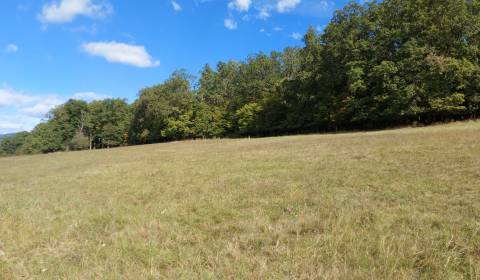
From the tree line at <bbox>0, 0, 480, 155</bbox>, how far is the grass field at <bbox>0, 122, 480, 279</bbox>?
25211 mm

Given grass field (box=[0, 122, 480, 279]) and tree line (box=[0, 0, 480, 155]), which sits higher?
tree line (box=[0, 0, 480, 155])

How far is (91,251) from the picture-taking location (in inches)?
174

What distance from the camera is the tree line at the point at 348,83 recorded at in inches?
1181

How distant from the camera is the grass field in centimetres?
351

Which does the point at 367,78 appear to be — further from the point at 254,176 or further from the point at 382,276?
the point at 382,276

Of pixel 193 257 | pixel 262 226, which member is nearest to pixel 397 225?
pixel 262 226

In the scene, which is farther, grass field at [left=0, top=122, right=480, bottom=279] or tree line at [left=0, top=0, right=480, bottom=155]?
tree line at [left=0, top=0, right=480, bottom=155]

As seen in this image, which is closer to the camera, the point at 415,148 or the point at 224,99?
the point at 415,148

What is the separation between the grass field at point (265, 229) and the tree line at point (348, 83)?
993 inches

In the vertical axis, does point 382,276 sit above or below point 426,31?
below

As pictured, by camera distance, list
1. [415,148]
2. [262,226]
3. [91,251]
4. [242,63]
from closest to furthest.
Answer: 1. [91,251]
2. [262,226]
3. [415,148]
4. [242,63]

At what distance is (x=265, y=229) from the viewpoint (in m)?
4.74

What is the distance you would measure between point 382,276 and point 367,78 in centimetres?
3605

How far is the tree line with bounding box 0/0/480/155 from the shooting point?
30000 millimetres
